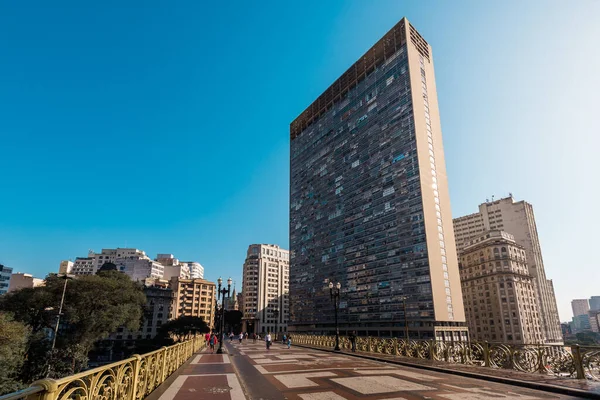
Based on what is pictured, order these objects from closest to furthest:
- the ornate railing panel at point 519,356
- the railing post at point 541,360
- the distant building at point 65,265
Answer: the ornate railing panel at point 519,356 < the railing post at point 541,360 < the distant building at point 65,265

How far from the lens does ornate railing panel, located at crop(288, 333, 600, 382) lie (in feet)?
33.0

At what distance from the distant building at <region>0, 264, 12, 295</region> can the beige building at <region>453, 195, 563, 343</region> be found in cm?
15230

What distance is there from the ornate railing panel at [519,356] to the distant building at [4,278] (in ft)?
429

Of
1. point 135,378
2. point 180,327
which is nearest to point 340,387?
point 135,378

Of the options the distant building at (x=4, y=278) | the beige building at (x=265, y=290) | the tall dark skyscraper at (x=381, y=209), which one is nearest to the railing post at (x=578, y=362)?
the tall dark skyscraper at (x=381, y=209)

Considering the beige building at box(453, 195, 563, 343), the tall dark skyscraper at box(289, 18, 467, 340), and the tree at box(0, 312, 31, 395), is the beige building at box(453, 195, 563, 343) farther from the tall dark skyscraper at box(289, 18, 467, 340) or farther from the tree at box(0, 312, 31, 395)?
the tree at box(0, 312, 31, 395)

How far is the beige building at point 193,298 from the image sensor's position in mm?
119531

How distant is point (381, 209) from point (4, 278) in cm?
11908

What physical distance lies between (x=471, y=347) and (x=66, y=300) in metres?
47.8

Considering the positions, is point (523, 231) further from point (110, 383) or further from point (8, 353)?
point (110, 383)

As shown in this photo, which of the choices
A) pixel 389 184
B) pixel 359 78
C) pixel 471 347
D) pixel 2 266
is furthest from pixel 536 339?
pixel 2 266

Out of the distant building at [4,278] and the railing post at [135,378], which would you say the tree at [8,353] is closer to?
the railing post at [135,378]

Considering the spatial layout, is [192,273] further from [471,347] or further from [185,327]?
[471,347]

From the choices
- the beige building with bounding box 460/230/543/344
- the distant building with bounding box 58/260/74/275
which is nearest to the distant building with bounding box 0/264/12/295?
the distant building with bounding box 58/260/74/275
